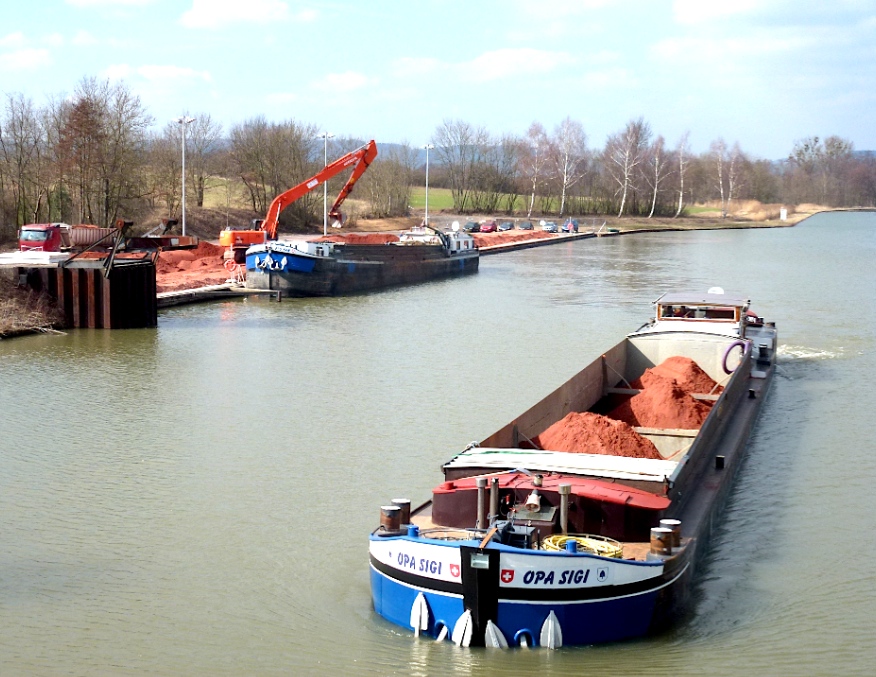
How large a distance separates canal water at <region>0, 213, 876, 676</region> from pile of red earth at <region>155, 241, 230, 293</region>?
8.05 meters

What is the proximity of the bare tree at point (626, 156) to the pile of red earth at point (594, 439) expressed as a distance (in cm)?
9511

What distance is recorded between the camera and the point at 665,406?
52.5 feet

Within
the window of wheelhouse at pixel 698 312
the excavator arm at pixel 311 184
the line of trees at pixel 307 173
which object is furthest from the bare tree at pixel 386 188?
the window of wheelhouse at pixel 698 312

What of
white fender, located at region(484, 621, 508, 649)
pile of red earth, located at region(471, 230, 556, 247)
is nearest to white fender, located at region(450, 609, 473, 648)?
white fender, located at region(484, 621, 508, 649)

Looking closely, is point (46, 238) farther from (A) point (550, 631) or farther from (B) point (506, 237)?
(B) point (506, 237)

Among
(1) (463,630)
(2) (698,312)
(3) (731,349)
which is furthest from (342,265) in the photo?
(1) (463,630)

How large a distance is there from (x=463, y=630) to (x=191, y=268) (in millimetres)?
37262

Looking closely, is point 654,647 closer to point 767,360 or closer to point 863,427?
point 863,427

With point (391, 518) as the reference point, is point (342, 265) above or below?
above

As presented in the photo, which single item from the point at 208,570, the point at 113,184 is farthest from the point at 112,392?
the point at 113,184

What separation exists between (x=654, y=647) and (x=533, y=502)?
162 centimetres

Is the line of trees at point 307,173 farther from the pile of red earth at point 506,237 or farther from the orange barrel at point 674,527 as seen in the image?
the orange barrel at point 674,527

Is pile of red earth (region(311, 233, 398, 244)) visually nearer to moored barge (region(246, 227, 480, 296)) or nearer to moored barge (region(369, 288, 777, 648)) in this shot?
moored barge (region(246, 227, 480, 296))

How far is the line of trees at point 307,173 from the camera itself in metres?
53.0
